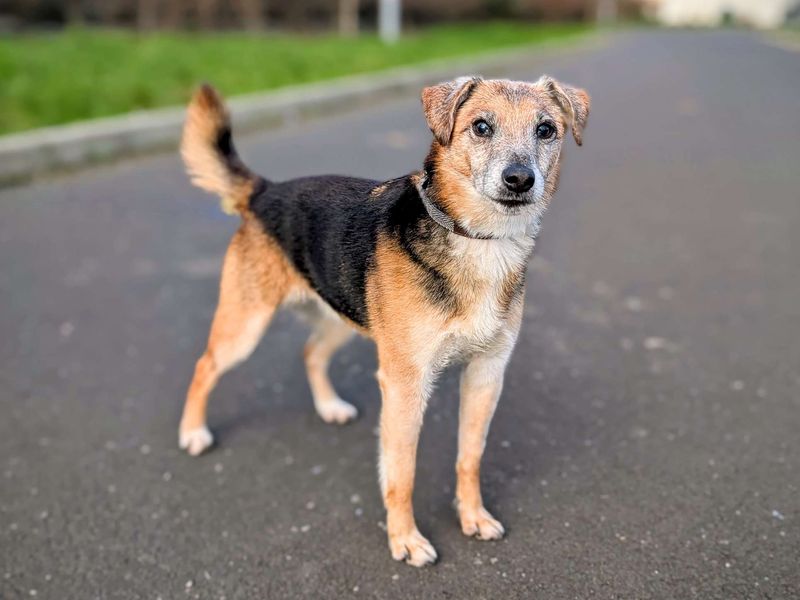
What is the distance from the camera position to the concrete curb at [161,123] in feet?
24.8

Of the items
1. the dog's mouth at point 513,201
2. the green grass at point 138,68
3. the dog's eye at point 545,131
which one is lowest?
the green grass at point 138,68

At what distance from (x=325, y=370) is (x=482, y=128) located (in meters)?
1.62

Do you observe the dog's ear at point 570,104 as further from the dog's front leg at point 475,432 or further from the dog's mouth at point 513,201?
the dog's front leg at point 475,432

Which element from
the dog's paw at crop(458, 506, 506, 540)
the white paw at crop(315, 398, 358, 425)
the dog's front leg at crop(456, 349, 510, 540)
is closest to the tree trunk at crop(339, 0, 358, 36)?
the white paw at crop(315, 398, 358, 425)

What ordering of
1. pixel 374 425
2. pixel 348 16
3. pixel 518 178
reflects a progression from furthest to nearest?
pixel 348 16 → pixel 374 425 → pixel 518 178

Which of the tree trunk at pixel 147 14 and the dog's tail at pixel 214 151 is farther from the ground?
the dog's tail at pixel 214 151

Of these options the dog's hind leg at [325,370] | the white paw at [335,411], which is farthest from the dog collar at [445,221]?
the white paw at [335,411]

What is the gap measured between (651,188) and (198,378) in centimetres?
591

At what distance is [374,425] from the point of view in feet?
12.4

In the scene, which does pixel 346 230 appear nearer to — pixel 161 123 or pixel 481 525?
pixel 481 525

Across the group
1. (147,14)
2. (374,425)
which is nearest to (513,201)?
(374,425)

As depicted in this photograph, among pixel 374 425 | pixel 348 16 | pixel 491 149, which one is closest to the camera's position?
pixel 491 149

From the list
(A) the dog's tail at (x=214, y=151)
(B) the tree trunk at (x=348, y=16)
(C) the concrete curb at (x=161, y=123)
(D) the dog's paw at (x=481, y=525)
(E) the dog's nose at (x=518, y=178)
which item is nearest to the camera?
(E) the dog's nose at (x=518, y=178)

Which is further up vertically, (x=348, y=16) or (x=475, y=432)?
(x=475, y=432)
